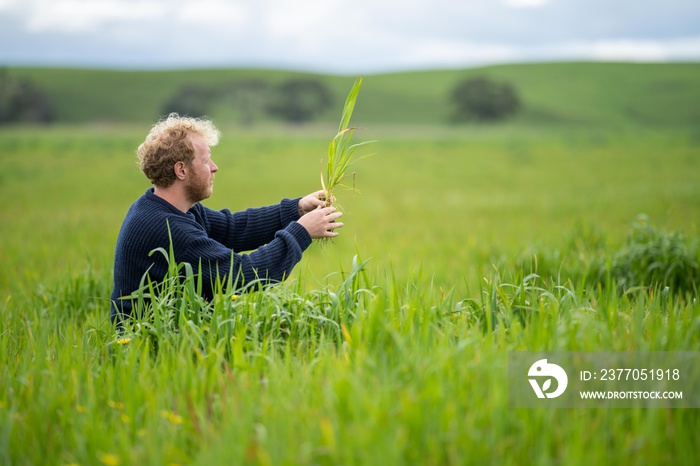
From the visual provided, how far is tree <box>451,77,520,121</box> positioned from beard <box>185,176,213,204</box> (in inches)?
2902

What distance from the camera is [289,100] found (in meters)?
75.2

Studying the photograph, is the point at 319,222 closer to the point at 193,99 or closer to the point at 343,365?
the point at 343,365

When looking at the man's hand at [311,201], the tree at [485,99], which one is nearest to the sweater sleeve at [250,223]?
the man's hand at [311,201]

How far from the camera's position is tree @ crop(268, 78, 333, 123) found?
7512 cm

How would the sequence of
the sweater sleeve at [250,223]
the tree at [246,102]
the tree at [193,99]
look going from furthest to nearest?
the tree at [246,102] < the tree at [193,99] < the sweater sleeve at [250,223]

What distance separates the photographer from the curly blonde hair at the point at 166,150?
3.54 metres

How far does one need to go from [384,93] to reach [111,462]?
93315 mm

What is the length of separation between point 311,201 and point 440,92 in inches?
3686

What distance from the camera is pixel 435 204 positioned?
13.5m

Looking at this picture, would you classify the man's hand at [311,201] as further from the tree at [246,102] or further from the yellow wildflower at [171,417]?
the tree at [246,102]

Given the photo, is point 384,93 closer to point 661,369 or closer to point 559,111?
point 559,111

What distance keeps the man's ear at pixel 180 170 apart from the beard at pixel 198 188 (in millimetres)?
68

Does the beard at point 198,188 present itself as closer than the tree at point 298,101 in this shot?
Yes

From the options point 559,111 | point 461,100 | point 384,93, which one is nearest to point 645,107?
point 559,111
